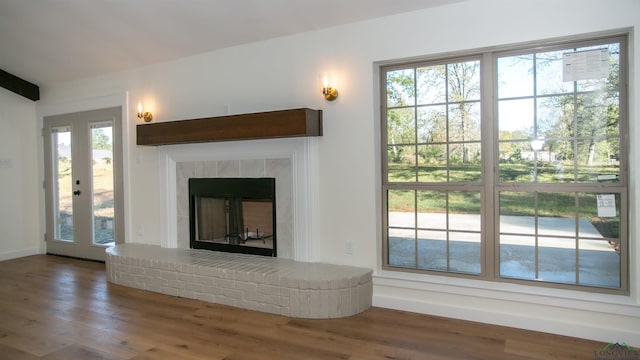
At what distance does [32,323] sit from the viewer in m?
3.33

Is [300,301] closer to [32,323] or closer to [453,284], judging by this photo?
[453,284]

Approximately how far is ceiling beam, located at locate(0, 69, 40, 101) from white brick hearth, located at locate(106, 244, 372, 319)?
3060mm

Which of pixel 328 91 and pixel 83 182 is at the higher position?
pixel 328 91

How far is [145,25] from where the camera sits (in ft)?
13.4

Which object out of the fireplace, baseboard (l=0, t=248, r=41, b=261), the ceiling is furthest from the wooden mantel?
baseboard (l=0, t=248, r=41, b=261)

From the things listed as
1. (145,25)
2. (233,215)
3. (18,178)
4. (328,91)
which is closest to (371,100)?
(328,91)

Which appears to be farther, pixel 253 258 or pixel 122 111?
pixel 122 111

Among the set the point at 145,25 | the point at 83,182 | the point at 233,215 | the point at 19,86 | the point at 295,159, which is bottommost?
the point at 233,215

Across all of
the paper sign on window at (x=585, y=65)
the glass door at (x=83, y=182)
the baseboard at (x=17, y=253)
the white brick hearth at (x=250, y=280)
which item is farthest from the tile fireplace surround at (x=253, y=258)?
the baseboard at (x=17, y=253)

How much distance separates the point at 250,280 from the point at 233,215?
1.10 meters

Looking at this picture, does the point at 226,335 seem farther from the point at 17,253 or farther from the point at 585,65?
the point at 17,253

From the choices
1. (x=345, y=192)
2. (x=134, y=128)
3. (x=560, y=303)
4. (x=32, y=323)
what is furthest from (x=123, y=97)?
(x=560, y=303)

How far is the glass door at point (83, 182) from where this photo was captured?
5.35 metres

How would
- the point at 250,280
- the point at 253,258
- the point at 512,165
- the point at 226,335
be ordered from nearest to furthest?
1. the point at 226,335
2. the point at 512,165
3. the point at 250,280
4. the point at 253,258
